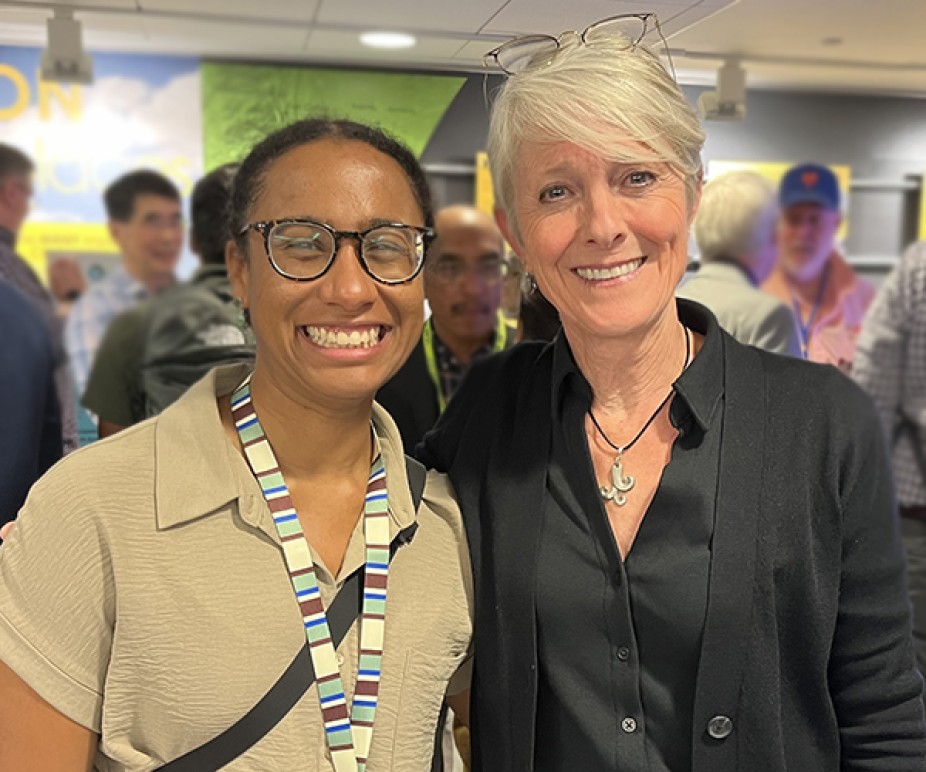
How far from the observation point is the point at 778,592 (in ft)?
3.85

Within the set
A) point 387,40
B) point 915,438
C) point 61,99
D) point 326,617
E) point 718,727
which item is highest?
point 387,40

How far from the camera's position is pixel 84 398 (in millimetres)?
1418

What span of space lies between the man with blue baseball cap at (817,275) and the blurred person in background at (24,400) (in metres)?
1.28

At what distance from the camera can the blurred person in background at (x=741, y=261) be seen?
4.87ft

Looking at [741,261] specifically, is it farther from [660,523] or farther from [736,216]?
[660,523]

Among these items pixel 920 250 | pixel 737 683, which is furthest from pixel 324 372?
pixel 920 250

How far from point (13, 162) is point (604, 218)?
0.97 meters

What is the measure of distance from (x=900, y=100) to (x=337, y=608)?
1.31 meters

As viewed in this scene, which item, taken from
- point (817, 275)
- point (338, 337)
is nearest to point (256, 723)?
point (338, 337)

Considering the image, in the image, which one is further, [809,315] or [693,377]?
[809,315]

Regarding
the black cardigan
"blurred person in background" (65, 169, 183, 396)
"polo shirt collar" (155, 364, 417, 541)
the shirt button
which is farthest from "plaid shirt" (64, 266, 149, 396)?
the shirt button

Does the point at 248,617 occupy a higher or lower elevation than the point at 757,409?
lower

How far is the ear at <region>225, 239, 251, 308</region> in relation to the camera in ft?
4.09

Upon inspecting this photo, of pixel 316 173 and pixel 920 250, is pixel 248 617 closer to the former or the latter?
pixel 316 173
